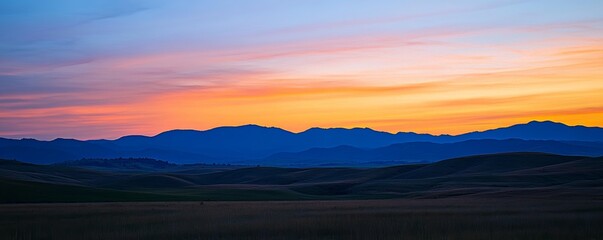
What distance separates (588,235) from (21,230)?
20.2 metres

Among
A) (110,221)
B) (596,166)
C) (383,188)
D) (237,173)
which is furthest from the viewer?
(237,173)

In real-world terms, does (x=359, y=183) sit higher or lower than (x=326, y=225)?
higher

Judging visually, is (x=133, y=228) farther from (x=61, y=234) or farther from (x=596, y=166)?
(x=596, y=166)

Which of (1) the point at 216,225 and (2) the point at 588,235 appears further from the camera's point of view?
(1) the point at 216,225

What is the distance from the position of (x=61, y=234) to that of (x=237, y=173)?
105 metres

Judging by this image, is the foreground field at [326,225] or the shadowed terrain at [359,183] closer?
the foreground field at [326,225]

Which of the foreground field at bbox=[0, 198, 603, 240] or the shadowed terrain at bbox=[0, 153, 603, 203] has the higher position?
the shadowed terrain at bbox=[0, 153, 603, 203]

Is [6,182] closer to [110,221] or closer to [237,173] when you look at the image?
[110,221]

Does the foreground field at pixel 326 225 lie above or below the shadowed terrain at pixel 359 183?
below

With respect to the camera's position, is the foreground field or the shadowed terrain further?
the shadowed terrain

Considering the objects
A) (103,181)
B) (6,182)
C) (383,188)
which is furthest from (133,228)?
(103,181)

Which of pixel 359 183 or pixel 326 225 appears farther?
pixel 359 183

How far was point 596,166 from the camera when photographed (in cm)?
8519

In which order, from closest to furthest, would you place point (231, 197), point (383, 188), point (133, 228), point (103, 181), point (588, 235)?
point (588, 235)
point (133, 228)
point (231, 197)
point (383, 188)
point (103, 181)
